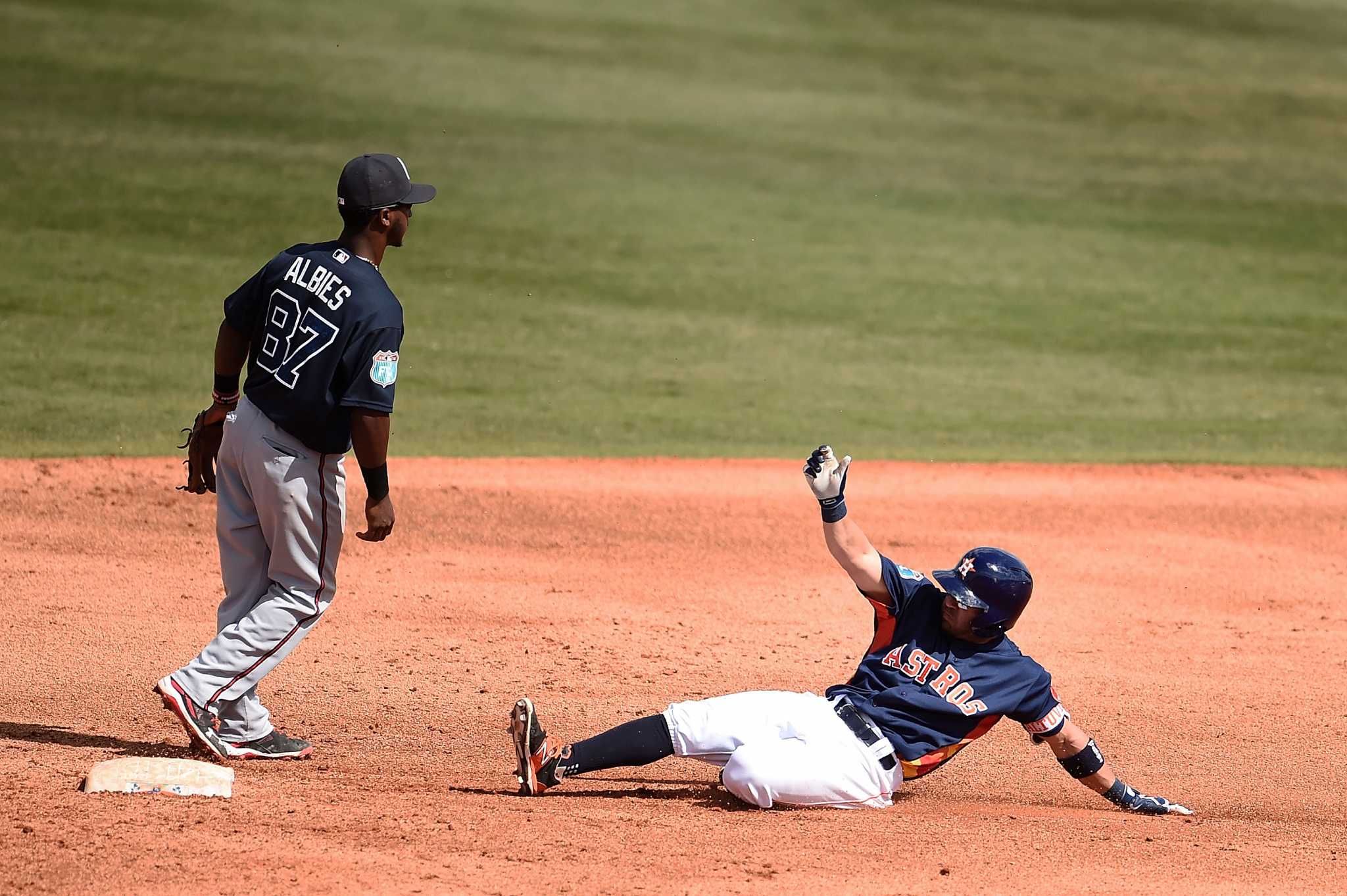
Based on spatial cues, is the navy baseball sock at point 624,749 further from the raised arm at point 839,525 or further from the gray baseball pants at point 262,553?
the gray baseball pants at point 262,553

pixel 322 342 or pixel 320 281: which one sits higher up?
pixel 320 281

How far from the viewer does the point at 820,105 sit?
73.0 ft

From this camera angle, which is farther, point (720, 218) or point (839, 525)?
point (720, 218)

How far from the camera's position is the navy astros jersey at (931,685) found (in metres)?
5.13

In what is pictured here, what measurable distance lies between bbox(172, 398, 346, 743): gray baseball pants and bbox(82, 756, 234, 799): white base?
0.40m

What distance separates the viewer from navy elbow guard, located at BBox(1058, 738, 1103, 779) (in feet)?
17.1

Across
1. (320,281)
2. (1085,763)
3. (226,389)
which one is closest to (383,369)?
(320,281)

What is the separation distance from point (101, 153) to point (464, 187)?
4400 mm

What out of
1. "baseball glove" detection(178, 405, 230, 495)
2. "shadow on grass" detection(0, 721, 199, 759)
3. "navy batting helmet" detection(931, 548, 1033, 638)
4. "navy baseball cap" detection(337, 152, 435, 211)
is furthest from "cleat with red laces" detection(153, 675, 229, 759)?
"navy batting helmet" detection(931, 548, 1033, 638)

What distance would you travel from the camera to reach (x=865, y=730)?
16.7 feet

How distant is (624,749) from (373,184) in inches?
85.5

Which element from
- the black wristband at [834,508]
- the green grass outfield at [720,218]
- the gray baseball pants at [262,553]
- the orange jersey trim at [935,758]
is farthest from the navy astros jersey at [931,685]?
the green grass outfield at [720,218]

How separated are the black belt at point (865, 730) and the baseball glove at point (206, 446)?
98.3 inches

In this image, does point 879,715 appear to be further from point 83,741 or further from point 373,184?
point 83,741
